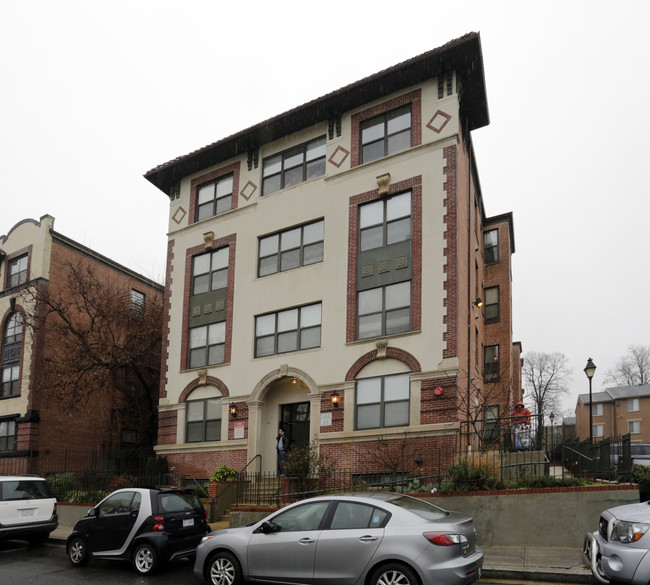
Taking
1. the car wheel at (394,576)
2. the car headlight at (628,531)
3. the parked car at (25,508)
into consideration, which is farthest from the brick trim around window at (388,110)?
the car wheel at (394,576)

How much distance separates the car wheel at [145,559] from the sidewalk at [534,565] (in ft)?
18.0

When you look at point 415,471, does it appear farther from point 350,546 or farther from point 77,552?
point 350,546

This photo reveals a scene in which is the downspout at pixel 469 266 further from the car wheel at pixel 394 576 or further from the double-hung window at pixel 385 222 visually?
the car wheel at pixel 394 576

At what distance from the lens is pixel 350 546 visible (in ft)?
28.0

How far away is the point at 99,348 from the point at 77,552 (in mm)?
14004

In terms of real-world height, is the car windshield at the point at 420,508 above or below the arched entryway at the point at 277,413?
below

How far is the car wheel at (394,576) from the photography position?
26.4ft

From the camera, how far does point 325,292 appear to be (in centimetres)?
2145

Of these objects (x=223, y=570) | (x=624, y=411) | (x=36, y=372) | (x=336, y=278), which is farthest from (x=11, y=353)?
(x=624, y=411)

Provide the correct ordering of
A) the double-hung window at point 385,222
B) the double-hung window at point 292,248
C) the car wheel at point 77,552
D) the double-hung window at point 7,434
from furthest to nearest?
the double-hung window at point 7,434, the double-hung window at point 292,248, the double-hung window at point 385,222, the car wheel at point 77,552

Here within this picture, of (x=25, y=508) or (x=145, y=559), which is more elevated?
(x=25, y=508)

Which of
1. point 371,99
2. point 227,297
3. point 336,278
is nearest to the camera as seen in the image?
point 336,278

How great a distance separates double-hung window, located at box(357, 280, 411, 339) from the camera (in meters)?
19.9

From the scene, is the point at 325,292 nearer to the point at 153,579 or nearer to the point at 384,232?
the point at 384,232
